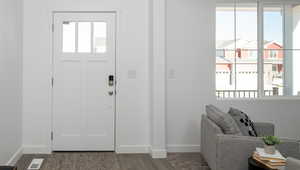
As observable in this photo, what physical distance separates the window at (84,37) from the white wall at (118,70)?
0.22 meters

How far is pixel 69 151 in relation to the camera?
444 cm

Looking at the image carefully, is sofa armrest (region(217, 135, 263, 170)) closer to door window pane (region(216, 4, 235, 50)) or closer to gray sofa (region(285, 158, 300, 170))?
gray sofa (region(285, 158, 300, 170))

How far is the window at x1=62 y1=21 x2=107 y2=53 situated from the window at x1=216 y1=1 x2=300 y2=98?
1.80 meters

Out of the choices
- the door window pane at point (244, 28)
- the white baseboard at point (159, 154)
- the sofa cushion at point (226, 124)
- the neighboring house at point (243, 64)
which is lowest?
the white baseboard at point (159, 154)

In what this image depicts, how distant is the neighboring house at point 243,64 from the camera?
459 cm

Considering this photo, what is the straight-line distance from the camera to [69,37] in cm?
445

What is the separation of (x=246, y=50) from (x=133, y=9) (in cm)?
188

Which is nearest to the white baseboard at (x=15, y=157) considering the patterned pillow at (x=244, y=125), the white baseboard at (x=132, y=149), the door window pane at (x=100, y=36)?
the white baseboard at (x=132, y=149)

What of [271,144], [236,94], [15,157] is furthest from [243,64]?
[15,157]

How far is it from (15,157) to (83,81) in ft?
4.58

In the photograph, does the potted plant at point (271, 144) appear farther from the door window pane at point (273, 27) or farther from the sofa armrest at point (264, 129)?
the door window pane at point (273, 27)

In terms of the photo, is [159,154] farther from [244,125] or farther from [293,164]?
[293,164]

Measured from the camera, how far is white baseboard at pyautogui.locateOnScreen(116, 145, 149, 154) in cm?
446

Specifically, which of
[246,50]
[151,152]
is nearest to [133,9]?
[246,50]
